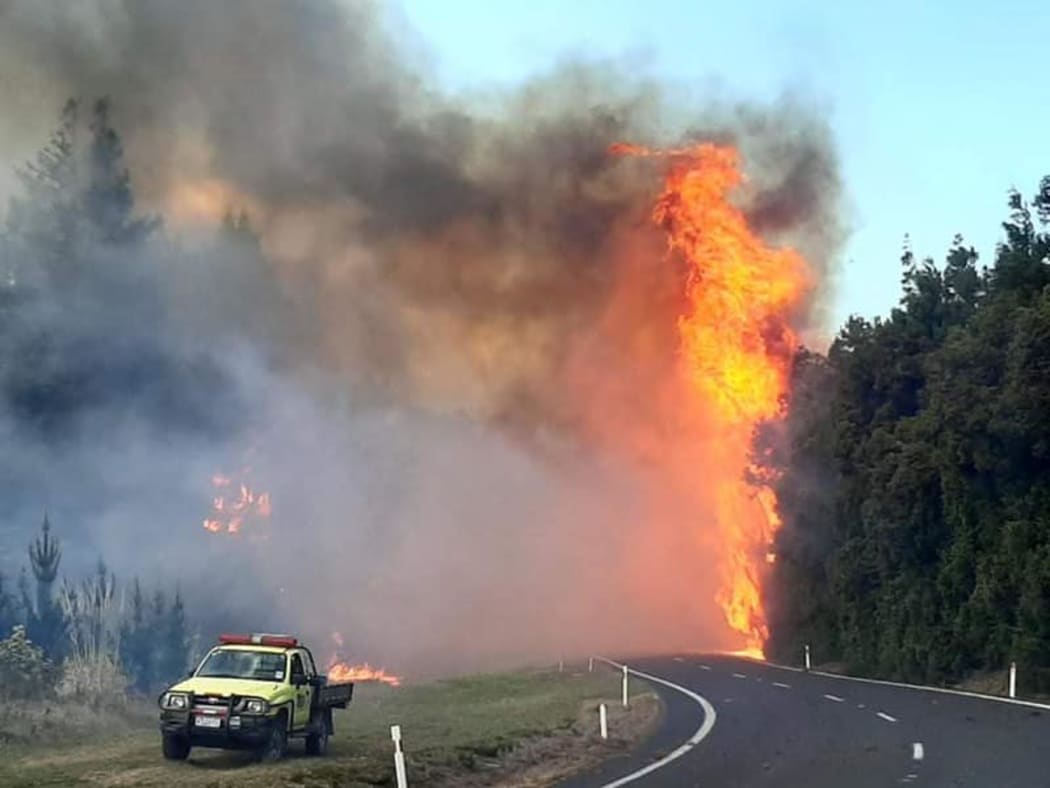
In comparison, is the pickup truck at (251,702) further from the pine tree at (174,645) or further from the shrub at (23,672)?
the pine tree at (174,645)

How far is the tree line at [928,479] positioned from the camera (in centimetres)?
3381

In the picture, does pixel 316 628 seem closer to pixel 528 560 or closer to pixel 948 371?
pixel 528 560

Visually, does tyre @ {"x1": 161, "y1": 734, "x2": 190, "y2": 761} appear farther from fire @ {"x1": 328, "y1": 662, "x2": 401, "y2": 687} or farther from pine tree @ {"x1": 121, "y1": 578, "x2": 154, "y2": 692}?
fire @ {"x1": 328, "y1": 662, "x2": 401, "y2": 687}

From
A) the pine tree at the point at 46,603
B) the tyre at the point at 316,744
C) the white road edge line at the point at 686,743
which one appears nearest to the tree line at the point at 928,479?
the white road edge line at the point at 686,743

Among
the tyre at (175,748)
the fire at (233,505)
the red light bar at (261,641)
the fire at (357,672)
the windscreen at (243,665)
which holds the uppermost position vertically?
the fire at (233,505)

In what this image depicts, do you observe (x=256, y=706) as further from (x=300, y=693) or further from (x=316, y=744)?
(x=316, y=744)

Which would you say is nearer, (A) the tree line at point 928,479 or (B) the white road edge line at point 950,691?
(B) the white road edge line at point 950,691

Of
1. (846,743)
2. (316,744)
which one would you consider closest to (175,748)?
(316,744)

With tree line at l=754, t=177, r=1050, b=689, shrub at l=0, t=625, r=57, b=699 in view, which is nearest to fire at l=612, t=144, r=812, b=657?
tree line at l=754, t=177, r=1050, b=689

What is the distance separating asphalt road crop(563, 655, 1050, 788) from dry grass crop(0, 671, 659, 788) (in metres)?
1.33

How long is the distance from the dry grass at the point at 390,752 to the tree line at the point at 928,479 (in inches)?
435

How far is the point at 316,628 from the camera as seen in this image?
6781cm

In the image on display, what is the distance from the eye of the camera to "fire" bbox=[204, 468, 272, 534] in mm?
61531

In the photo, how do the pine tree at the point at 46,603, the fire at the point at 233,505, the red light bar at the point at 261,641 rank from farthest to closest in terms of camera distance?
the fire at the point at 233,505
the pine tree at the point at 46,603
the red light bar at the point at 261,641
